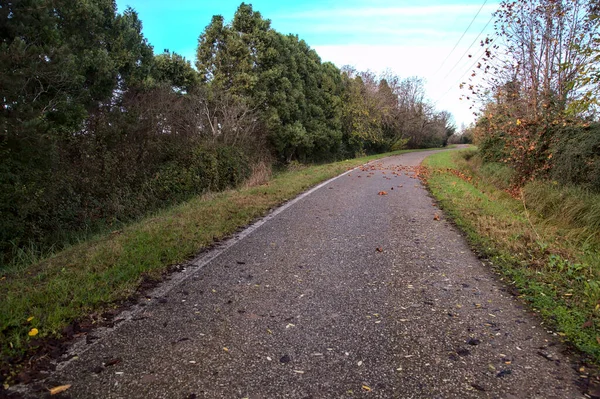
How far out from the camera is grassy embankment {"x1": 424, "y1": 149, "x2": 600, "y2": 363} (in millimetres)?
3283

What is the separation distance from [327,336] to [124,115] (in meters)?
10.2

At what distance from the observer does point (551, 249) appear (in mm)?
5082

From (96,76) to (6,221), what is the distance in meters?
9.62

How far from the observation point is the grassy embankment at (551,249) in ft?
10.8

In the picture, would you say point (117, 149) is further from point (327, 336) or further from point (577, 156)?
point (577, 156)

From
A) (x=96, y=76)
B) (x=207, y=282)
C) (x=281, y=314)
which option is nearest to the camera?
(x=281, y=314)

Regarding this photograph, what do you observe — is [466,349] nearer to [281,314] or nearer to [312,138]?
[281,314]

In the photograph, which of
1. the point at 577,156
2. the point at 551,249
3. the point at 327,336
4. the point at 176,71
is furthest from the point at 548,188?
the point at 176,71

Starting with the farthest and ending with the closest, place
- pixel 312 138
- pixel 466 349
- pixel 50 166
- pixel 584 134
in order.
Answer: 1. pixel 312 138
2. pixel 584 134
3. pixel 50 166
4. pixel 466 349

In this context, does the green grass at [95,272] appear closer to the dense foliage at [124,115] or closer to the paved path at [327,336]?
the paved path at [327,336]

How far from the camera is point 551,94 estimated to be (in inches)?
458

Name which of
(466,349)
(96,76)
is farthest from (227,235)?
(96,76)

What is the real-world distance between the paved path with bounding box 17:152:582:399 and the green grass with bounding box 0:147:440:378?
40 centimetres

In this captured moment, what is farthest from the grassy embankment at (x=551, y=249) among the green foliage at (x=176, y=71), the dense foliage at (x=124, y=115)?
the green foliage at (x=176, y=71)
